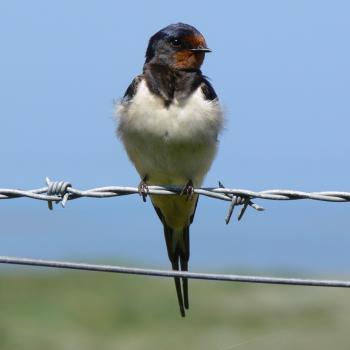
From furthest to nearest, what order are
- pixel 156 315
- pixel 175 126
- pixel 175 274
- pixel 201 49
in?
pixel 156 315 → pixel 201 49 → pixel 175 126 → pixel 175 274

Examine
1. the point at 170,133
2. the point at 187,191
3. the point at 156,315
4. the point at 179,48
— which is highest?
the point at 179,48

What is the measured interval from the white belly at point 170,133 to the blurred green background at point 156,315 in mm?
3752

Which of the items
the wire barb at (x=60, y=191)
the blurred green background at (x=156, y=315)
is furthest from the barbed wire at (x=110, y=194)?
the blurred green background at (x=156, y=315)

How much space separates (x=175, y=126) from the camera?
5000 mm

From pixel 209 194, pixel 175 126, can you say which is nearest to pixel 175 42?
pixel 175 126

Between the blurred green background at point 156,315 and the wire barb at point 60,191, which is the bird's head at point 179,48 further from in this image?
the blurred green background at point 156,315

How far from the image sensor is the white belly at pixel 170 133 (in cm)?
501

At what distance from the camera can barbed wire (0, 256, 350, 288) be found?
368 centimetres

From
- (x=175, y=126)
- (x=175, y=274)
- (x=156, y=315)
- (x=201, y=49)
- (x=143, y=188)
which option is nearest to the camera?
(x=175, y=274)

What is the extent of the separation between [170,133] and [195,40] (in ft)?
1.65

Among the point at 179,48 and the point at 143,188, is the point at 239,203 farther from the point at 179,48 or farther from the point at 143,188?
the point at 179,48

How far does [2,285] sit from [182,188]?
888 centimetres

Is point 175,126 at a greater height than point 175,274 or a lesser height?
greater

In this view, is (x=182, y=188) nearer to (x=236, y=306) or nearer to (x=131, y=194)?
(x=131, y=194)
